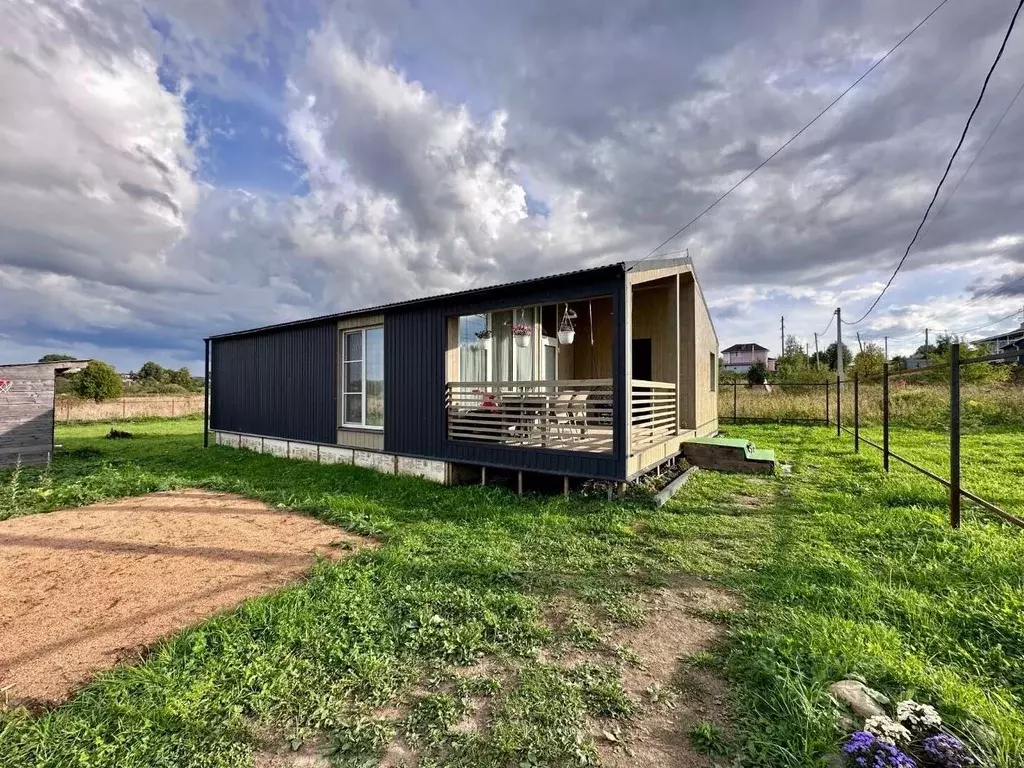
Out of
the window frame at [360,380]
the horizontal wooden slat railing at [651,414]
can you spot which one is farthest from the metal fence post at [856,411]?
the window frame at [360,380]

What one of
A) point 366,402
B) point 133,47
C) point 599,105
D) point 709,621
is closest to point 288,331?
point 366,402

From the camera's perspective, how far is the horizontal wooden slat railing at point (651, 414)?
5.99 meters

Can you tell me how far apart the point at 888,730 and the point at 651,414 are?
17.1 ft

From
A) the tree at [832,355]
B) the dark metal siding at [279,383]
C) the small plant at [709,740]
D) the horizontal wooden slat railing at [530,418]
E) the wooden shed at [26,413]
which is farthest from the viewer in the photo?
the tree at [832,355]

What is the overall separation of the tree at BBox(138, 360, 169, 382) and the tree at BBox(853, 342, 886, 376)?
50138 millimetres

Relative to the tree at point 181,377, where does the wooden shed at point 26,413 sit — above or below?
below

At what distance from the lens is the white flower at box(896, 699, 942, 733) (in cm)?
170

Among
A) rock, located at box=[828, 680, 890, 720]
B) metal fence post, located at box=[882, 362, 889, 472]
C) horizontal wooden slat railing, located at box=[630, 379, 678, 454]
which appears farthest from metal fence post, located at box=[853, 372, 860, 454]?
rock, located at box=[828, 680, 890, 720]

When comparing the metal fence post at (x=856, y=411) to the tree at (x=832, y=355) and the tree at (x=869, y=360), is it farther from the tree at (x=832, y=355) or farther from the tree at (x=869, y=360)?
the tree at (x=832, y=355)

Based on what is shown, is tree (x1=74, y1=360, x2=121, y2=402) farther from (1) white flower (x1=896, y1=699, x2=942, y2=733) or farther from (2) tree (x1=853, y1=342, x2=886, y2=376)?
(2) tree (x1=853, y1=342, x2=886, y2=376)

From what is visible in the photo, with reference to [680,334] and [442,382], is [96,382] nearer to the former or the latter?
[442,382]

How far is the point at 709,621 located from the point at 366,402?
22.9ft

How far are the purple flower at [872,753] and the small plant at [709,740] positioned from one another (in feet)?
1.43

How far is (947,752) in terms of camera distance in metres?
1.55
